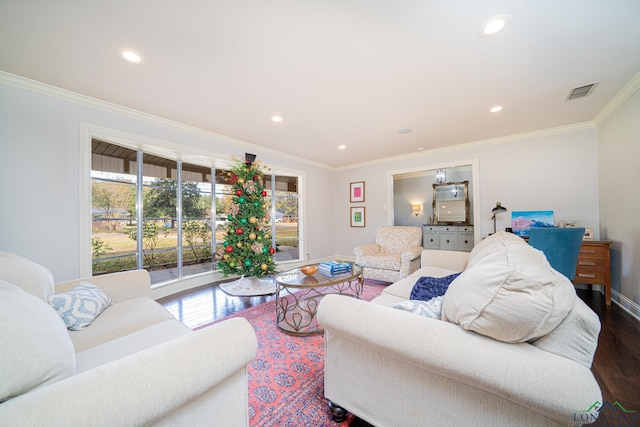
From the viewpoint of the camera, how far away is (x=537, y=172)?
12.6 ft

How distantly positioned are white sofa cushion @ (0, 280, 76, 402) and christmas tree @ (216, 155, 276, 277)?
9.45 ft

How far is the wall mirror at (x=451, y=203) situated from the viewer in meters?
5.68

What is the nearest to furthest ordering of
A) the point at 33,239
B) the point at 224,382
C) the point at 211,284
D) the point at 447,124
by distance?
the point at 224,382, the point at 33,239, the point at 447,124, the point at 211,284

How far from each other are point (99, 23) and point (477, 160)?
17.2 ft

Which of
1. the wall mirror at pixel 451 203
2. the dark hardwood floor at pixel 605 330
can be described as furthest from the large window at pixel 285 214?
the wall mirror at pixel 451 203

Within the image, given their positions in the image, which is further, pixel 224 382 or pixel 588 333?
pixel 224 382

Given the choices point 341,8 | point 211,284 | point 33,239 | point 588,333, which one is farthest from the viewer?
point 211,284

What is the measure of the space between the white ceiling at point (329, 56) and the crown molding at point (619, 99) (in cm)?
8

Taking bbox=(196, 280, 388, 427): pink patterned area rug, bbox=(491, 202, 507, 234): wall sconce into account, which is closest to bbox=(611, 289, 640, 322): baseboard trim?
bbox=(491, 202, 507, 234): wall sconce

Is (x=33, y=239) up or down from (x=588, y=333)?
up

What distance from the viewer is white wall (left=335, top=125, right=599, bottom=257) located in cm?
350

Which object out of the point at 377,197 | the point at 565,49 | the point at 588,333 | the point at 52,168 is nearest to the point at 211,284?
the point at 52,168

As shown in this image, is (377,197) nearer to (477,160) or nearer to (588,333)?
(477,160)

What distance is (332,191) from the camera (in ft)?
20.6
